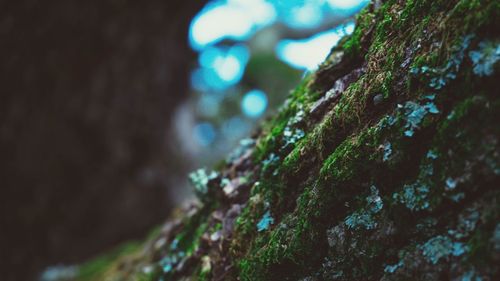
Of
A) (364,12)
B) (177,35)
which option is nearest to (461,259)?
(364,12)

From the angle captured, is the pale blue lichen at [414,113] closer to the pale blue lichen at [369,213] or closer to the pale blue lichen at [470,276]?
the pale blue lichen at [369,213]

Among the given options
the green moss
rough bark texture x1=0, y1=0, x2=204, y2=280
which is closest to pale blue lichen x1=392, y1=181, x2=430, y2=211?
the green moss

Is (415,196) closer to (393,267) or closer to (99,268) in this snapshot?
(393,267)

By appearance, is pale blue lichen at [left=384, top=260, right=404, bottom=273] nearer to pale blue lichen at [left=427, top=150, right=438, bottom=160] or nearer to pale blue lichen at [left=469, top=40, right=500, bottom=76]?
pale blue lichen at [left=427, top=150, right=438, bottom=160]

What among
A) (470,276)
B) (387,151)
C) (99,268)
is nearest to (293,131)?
(387,151)

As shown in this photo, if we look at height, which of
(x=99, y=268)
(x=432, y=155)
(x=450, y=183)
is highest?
(x=99, y=268)

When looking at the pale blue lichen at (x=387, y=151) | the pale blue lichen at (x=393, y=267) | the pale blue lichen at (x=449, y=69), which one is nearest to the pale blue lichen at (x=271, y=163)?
the pale blue lichen at (x=387, y=151)
